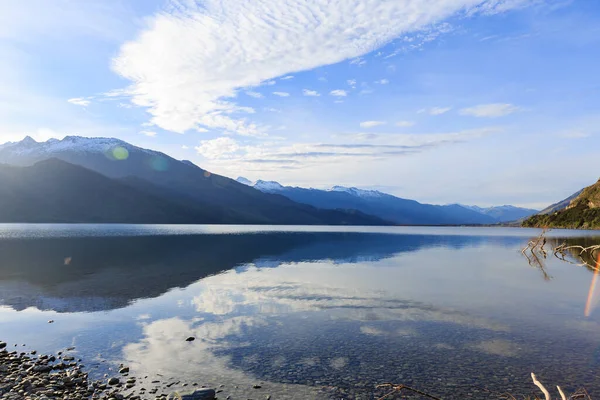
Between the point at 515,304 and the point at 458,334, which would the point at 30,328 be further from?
the point at 515,304

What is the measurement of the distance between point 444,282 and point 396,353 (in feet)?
111

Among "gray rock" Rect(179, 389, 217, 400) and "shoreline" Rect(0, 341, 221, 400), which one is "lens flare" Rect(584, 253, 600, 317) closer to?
"gray rock" Rect(179, 389, 217, 400)

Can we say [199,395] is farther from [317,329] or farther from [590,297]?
[590,297]

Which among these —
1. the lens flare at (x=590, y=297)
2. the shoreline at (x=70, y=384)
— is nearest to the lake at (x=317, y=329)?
the lens flare at (x=590, y=297)

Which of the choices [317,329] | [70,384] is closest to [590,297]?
[317,329]

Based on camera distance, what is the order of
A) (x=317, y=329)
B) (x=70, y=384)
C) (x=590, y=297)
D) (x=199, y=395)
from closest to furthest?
(x=199, y=395)
(x=70, y=384)
(x=317, y=329)
(x=590, y=297)

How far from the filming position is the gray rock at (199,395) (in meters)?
18.3

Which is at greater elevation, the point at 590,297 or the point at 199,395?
the point at 590,297

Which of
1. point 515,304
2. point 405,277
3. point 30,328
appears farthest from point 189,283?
point 515,304

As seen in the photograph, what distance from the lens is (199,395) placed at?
1864 cm

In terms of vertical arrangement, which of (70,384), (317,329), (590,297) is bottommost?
(70,384)

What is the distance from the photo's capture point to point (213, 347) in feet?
88.1

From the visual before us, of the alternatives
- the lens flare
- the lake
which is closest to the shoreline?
the lake

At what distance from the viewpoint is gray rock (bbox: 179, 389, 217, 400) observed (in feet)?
60.0
